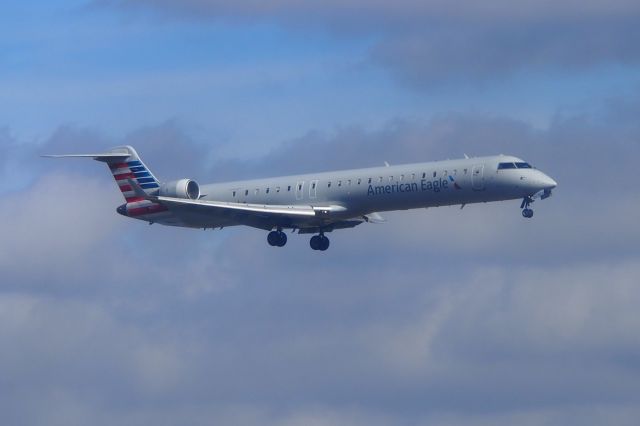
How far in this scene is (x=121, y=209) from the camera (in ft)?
300

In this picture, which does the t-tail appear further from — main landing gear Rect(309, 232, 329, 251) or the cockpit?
the cockpit

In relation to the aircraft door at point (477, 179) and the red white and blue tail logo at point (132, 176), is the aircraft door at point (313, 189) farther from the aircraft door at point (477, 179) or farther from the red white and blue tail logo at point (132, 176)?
the red white and blue tail logo at point (132, 176)

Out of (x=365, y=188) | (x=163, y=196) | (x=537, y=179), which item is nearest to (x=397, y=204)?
(x=365, y=188)

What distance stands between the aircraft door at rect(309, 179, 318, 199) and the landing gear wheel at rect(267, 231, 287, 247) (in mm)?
3282

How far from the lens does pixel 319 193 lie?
3361 inches

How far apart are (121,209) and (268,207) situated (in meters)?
9.87

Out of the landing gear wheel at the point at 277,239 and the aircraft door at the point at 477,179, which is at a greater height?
the aircraft door at the point at 477,179

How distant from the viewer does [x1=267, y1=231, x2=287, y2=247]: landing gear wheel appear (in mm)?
87812

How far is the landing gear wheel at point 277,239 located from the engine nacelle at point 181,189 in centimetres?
450

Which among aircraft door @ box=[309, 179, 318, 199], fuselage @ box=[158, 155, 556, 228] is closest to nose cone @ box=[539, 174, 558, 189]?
fuselage @ box=[158, 155, 556, 228]

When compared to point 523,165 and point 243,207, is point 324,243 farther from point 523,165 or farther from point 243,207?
point 523,165

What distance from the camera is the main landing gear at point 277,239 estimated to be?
Answer: 8781 centimetres

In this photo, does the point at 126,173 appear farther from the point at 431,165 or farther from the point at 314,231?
the point at 431,165

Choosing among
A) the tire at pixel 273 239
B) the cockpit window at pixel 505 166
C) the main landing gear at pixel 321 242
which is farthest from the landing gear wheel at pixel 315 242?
the cockpit window at pixel 505 166
